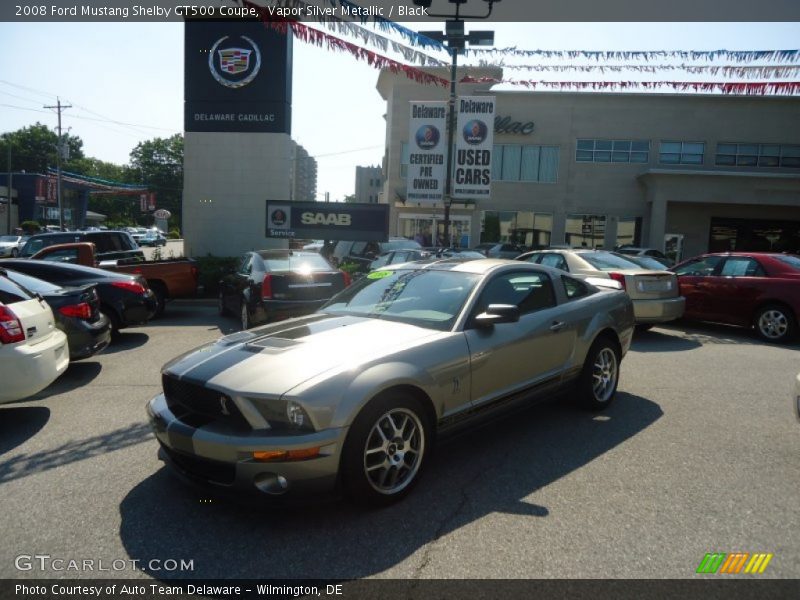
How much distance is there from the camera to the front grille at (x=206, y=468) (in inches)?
125

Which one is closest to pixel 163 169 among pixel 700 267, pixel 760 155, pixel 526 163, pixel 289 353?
pixel 526 163

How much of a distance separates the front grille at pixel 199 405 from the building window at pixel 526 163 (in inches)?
1261

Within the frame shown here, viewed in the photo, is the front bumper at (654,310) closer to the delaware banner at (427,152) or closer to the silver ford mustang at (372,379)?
the silver ford mustang at (372,379)

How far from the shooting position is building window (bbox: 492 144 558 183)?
33.9 metres

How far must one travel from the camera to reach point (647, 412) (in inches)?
216

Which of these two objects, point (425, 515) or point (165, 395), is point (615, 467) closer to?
point (425, 515)

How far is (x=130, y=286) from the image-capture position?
8.93m

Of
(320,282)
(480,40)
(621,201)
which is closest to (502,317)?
(320,282)

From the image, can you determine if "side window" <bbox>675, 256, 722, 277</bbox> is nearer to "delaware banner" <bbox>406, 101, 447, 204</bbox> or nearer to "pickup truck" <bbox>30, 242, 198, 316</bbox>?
"delaware banner" <bbox>406, 101, 447, 204</bbox>

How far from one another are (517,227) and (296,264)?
26.5 meters

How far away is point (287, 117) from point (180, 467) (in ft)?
47.9

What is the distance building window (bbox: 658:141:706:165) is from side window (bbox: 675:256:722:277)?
2554cm

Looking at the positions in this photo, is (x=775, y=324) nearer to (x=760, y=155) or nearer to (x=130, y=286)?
(x=130, y=286)

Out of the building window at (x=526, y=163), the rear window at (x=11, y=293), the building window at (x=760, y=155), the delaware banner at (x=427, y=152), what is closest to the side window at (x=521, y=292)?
Result: the rear window at (x=11, y=293)
